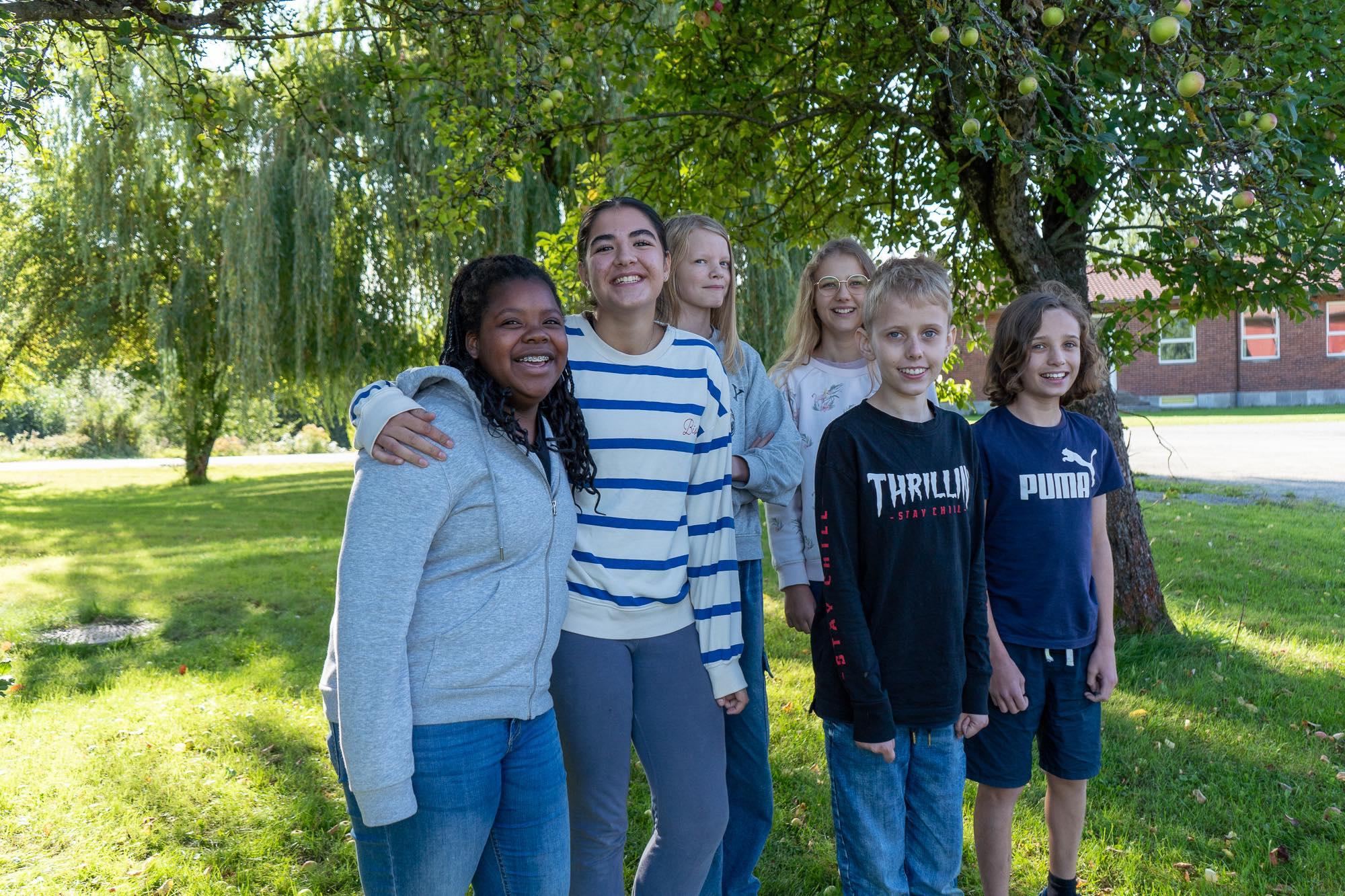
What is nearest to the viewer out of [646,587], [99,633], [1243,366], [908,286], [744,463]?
[646,587]

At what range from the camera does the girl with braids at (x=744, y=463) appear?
8.45 ft

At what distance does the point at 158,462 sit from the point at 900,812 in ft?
105

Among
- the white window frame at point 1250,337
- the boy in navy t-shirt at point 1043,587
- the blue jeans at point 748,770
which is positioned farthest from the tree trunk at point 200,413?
the white window frame at point 1250,337

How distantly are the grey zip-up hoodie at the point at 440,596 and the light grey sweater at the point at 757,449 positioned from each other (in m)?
0.72

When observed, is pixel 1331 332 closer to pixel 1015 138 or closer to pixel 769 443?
pixel 1015 138

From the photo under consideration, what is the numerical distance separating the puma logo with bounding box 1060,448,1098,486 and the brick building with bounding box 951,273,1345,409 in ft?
81.3

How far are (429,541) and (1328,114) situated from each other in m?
4.56

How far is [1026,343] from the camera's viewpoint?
2.71 m

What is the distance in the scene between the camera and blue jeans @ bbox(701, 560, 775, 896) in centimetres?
259

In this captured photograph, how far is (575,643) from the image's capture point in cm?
213

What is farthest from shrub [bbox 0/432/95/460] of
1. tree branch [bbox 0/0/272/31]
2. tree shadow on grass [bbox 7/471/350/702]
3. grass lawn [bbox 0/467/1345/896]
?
tree branch [bbox 0/0/272/31]

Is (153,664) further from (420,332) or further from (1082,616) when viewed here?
(420,332)

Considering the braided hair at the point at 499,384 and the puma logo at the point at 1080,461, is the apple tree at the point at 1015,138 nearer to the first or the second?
the puma logo at the point at 1080,461

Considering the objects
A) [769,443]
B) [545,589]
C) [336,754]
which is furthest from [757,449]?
[336,754]
